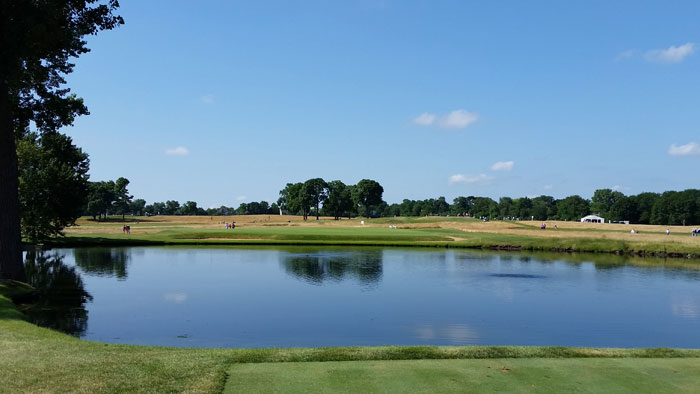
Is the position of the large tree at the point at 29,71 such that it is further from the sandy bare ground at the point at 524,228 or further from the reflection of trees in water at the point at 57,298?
the sandy bare ground at the point at 524,228

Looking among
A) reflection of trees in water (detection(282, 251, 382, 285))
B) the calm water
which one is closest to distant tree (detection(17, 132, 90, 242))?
the calm water

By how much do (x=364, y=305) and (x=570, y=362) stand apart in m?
14.3

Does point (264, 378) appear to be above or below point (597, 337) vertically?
above

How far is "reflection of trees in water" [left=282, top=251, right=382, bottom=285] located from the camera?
35.4 m

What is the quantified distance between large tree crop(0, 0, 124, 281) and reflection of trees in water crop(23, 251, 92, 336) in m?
2.50

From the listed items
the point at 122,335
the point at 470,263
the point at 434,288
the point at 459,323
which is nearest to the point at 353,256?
the point at 470,263

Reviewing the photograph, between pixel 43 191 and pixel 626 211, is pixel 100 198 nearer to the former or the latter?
pixel 43 191

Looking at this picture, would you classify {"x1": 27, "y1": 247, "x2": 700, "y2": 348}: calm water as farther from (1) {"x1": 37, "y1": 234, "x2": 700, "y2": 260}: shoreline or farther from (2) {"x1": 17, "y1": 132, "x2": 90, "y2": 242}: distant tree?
(1) {"x1": 37, "y1": 234, "x2": 700, "y2": 260}: shoreline

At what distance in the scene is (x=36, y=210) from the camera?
5381 centimetres

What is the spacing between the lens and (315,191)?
178 meters

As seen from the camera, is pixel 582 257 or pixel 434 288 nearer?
pixel 434 288

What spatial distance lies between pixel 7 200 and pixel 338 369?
22.4 m

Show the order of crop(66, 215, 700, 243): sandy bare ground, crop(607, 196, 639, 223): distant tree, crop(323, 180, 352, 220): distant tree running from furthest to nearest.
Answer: crop(323, 180, 352, 220): distant tree
crop(607, 196, 639, 223): distant tree
crop(66, 215, 700, 243): sandy bare ground

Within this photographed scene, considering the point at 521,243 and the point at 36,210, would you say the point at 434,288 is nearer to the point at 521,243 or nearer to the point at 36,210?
the point at 521,243
